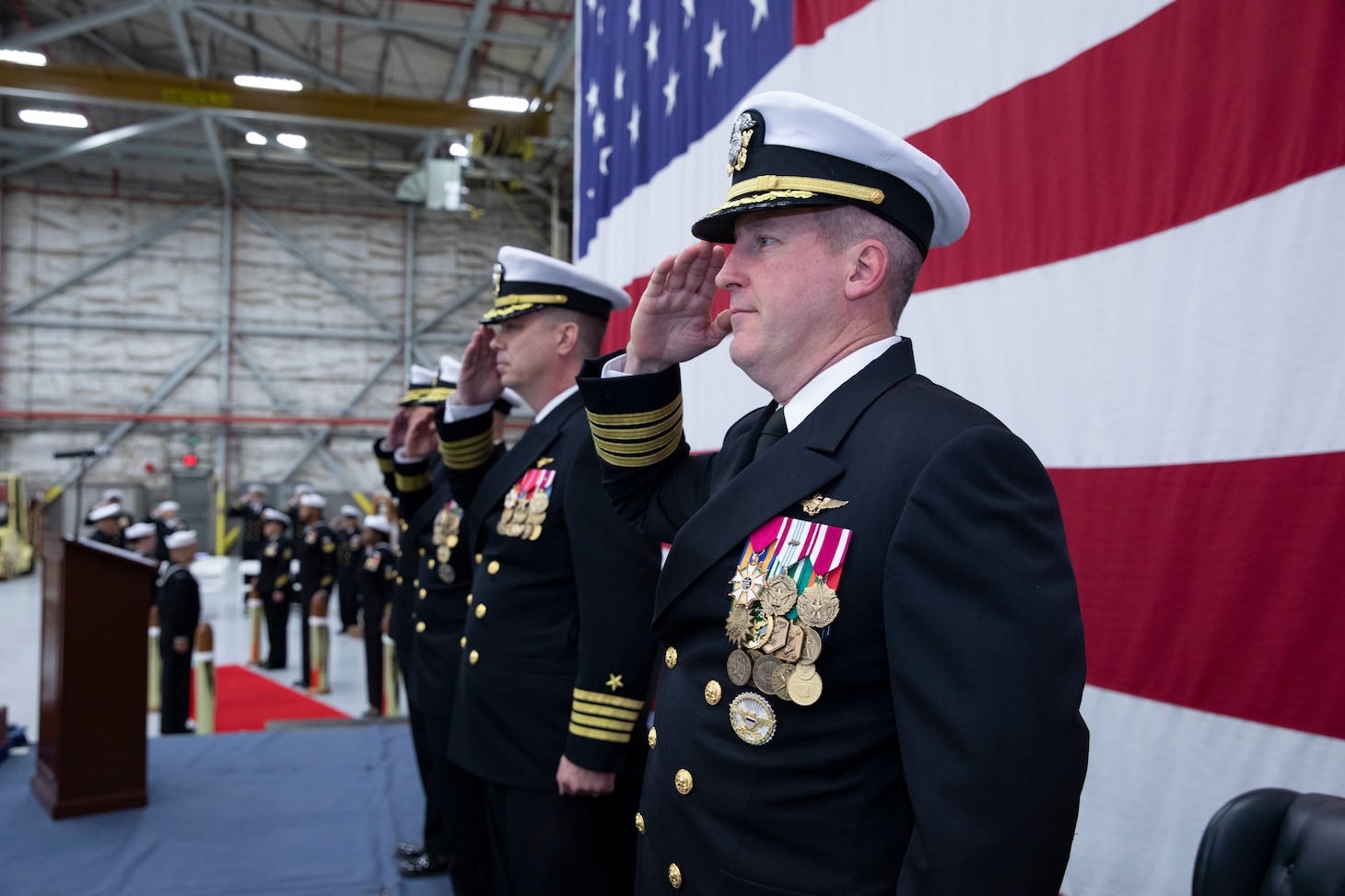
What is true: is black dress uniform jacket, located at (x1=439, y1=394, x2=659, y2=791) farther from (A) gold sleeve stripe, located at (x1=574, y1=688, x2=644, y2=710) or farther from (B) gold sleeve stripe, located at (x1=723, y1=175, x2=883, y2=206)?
(B) gold sleeve stripe, located at (x1=723, y1=175, x2=883, y2=206)

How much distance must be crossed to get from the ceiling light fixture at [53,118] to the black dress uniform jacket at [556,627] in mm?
14534

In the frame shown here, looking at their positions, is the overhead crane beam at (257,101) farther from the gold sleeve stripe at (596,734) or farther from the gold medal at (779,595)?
the gold medal at (779,595)

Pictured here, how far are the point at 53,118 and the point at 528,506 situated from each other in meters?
14.8

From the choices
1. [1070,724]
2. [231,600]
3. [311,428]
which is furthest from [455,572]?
[311,428]

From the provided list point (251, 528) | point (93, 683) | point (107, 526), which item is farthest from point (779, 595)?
point (251, 528)

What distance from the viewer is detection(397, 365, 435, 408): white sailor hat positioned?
324 centimetres

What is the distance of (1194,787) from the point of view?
144cm

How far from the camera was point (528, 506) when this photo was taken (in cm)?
189

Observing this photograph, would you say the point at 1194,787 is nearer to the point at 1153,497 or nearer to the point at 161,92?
the point at 1153,497

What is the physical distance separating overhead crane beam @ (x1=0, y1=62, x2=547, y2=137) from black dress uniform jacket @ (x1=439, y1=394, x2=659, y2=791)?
1085 centimetres

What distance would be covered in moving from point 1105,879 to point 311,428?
1540 centimetres

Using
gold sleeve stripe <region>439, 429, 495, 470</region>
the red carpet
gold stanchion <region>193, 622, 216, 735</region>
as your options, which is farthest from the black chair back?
the red carpet

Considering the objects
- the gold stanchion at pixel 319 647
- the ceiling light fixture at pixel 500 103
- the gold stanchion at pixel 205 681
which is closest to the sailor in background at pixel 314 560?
the gold stanchion at pixel 319 647

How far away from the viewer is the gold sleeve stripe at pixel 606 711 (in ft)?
5.48
